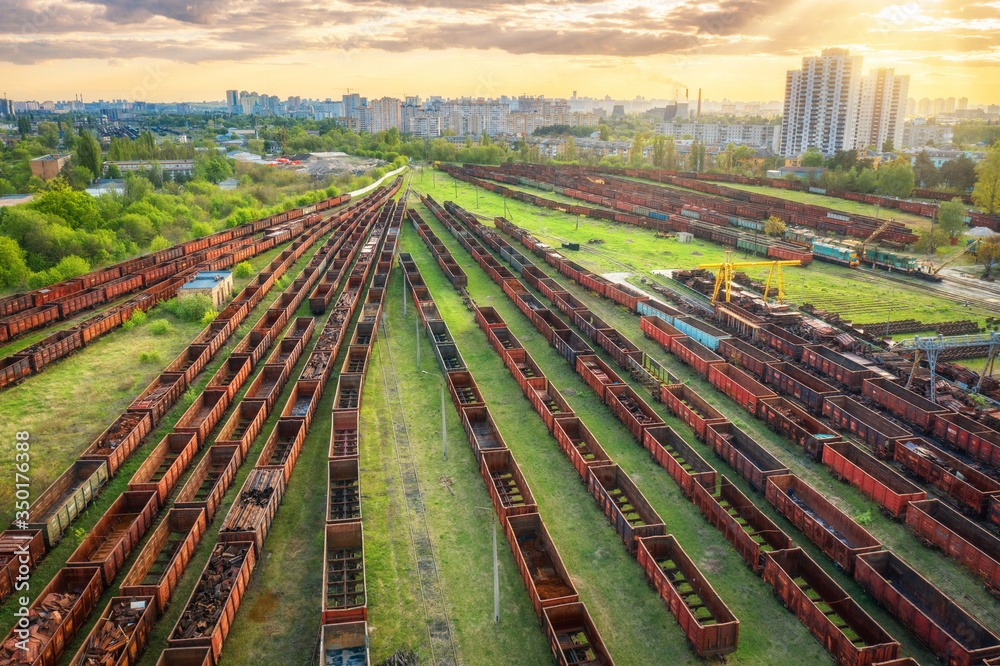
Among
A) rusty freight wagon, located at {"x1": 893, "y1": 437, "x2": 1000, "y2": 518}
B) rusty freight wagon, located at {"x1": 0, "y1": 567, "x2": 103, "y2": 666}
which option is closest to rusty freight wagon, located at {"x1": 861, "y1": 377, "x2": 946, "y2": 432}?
rusty freight wagon, located at {"x1": 893, "y1": 437, "x2": 1000, "y2": 518}

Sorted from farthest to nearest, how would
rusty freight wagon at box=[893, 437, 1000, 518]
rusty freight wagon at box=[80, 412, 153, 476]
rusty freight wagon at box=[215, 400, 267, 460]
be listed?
rusty freight wagon at box=[215, 400, 267, 460]
rusty freight wagon at box=[80, 412, 153, 476]
rusty freight wagon at box=[893, 437, 1000, 518]

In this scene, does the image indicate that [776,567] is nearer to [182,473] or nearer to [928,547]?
[928,547]

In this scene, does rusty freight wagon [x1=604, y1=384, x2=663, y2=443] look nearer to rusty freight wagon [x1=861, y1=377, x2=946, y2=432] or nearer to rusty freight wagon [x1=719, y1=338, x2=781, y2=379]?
rusty freight wagon [x1=719, y1=338, x2=781, y2=379]

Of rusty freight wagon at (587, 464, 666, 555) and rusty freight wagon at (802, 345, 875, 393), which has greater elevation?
rusty freight wagon at (802, 345, 875, 393)

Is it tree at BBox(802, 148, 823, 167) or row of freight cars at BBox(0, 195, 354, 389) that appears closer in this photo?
row of freight cars at BBox(0, 195, 354, 389)

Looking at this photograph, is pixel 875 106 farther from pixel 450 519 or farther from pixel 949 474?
pixel 450 519

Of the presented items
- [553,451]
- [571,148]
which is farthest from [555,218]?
[571,148]

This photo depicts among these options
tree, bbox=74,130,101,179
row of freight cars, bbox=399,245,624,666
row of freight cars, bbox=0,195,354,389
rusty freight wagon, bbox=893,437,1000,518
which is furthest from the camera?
tree, bbox=74,130,101,179

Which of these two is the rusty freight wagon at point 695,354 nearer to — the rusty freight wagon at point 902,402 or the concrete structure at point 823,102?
the rusty freight wagon at point 902,402
